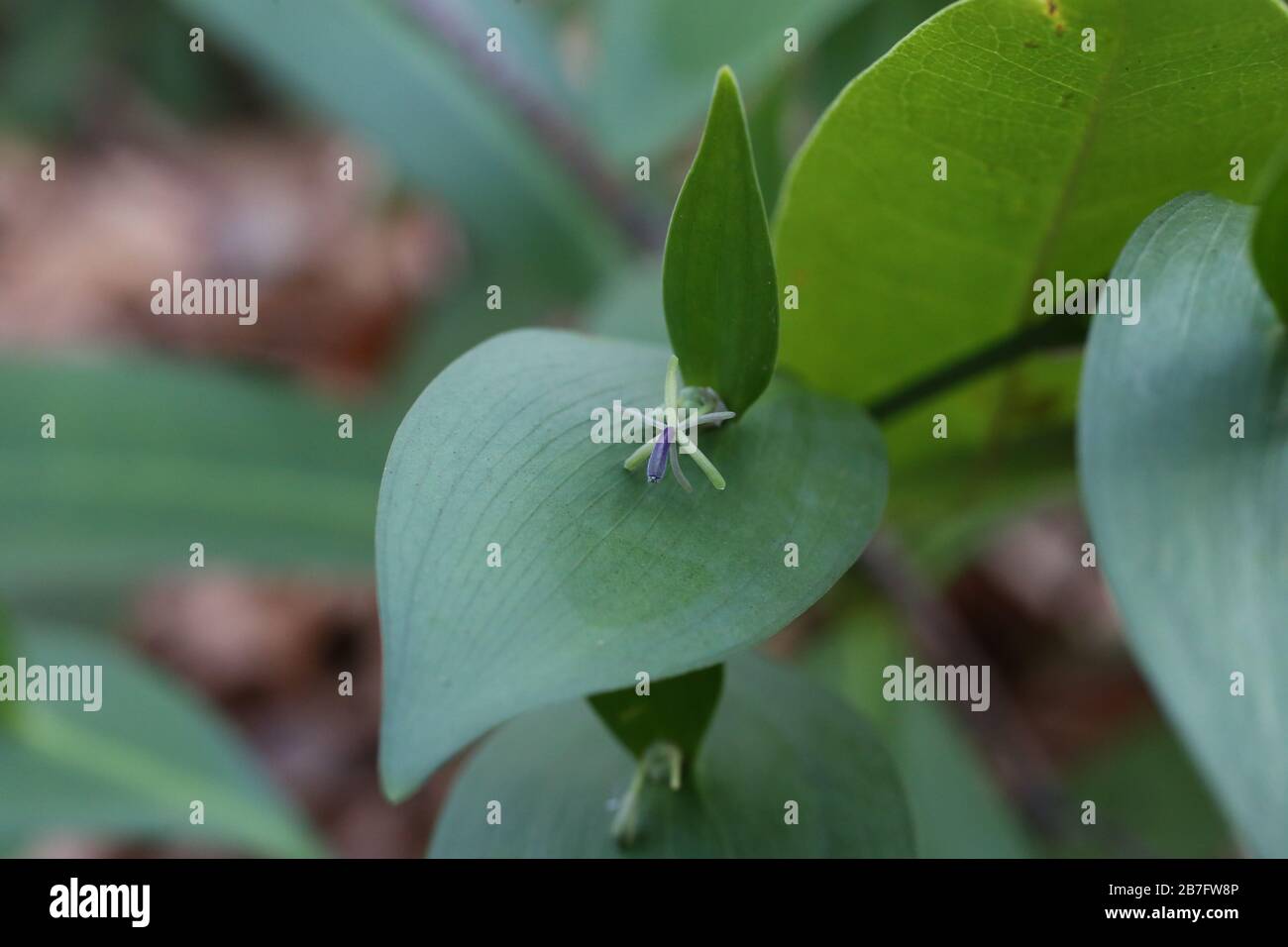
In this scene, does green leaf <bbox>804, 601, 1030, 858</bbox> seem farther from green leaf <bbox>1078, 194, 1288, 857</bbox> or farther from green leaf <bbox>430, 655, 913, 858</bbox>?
green leaf <bbox>1078, 194, 1288, 857</bbox>

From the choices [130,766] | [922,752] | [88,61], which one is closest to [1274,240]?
[922,752]

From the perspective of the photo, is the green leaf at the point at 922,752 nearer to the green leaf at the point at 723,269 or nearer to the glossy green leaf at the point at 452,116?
the glossy green leaf at the point at 452,116

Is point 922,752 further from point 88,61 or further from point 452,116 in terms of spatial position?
point 88,61

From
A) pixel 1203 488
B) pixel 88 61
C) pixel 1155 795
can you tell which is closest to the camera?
pixel 1203 488

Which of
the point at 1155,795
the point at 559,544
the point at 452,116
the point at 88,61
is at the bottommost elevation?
the point at 1155,795

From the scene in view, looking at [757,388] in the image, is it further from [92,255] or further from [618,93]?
[92,255]

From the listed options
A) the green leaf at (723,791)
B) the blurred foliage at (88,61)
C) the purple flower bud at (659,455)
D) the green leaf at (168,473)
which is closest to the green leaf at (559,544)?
the purple flower bud at (659,455)

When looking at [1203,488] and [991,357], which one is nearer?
[1203,488]
